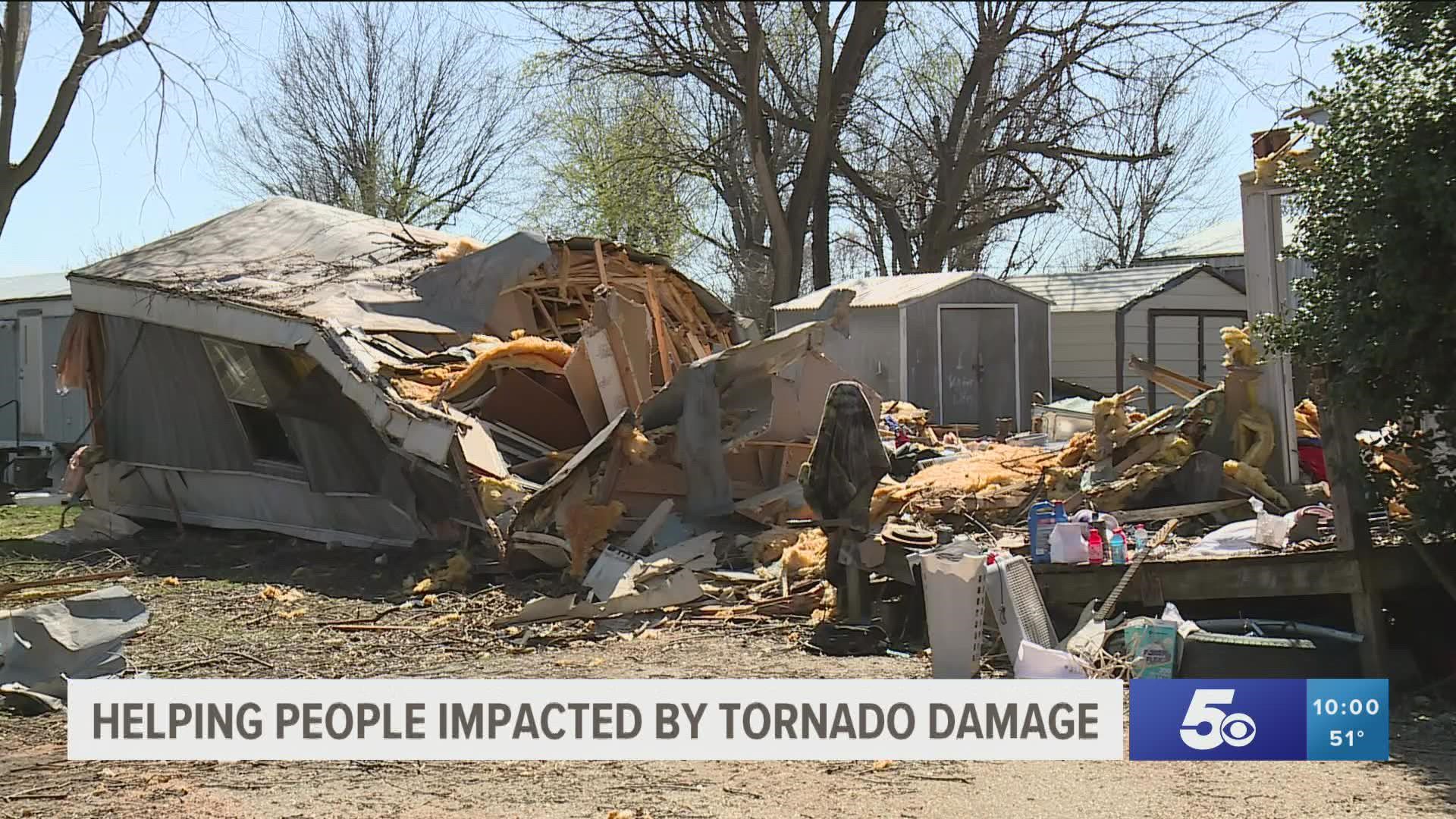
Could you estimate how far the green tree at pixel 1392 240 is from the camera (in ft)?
19.8

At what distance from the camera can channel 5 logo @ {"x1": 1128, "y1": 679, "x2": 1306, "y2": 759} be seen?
5.62m

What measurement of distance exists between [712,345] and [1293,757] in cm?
1005

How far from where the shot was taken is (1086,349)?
24.0m

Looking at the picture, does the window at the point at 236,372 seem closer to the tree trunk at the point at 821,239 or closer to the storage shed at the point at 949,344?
the storage shed at the point at 949,344

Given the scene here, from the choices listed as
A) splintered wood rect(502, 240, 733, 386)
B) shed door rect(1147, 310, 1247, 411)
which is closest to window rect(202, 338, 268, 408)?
splintered wood rect(502, 240, 733, 386)

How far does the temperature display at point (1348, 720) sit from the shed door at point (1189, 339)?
699 inches

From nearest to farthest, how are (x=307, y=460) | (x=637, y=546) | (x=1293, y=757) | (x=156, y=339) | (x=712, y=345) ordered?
(x=1293, y=757) → (x=637, y=546) → (x=307, y=460) → (x=156, y=339) → (x=712, y=345)

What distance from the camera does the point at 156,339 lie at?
14.1m

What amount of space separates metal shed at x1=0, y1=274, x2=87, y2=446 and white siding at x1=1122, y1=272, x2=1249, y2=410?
17.1 meters

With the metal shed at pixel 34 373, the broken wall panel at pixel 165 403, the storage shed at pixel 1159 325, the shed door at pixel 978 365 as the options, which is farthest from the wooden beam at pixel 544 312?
the storage shed at pixel 1159 325

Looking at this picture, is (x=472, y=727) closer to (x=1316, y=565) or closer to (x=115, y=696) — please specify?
(x=115, y=696)

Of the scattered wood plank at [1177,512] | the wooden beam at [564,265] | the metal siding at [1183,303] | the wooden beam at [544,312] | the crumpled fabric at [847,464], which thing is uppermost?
the metal siding at [1183,303]

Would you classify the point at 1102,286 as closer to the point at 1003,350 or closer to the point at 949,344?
the point at 1003,350

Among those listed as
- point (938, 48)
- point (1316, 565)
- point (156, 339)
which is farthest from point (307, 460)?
point (938, 48)
